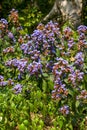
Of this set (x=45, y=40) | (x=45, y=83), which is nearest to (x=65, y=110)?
(x=45, y=83)

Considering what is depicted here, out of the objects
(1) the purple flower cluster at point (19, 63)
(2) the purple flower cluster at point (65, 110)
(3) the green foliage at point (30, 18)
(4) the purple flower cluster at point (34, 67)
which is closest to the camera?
(2) the purple flower cluster at point (65, 110)

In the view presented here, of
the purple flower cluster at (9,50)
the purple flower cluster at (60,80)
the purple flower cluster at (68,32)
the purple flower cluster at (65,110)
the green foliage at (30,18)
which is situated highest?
the green foliage at (30,18)

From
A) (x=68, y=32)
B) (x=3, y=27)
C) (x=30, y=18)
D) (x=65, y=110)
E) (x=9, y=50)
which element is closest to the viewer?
(x=65, y=110)

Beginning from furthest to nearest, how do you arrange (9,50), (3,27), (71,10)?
(71,10), (3,27), (9,50)

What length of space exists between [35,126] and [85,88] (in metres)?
0.98

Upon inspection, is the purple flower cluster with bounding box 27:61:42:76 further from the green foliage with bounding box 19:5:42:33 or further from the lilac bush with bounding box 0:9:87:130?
the green foliage with bounding box 19:5:42:33

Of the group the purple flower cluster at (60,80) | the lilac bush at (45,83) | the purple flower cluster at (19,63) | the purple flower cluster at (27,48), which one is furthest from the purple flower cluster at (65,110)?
the purple flower cluster at (27,48)

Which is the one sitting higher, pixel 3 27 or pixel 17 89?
pixel 3 27

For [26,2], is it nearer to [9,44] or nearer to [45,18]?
[45,18]

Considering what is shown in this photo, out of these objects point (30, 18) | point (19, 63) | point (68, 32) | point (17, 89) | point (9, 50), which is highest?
point (30, 18)

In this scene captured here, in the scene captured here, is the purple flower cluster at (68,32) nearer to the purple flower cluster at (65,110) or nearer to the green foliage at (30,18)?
the purple flower cluster at (65,110)

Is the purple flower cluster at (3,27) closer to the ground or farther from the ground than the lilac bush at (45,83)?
farther from the ground

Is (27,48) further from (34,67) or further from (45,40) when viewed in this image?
(34,67)

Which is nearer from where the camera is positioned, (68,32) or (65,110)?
(65,110)
